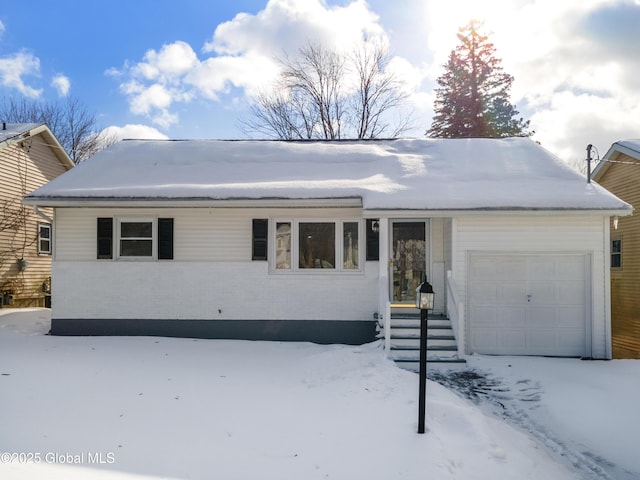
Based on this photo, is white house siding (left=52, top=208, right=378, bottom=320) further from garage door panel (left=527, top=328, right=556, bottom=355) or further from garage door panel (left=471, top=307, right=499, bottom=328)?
garage door panel (left=527, top=328, right=556, bottom=355)

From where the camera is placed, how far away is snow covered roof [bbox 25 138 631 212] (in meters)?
9.20

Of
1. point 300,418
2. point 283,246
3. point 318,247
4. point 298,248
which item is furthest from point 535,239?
point 300,418

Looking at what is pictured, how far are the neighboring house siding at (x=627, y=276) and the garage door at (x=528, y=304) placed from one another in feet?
21.4

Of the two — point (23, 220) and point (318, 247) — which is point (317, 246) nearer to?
point (318, 247)

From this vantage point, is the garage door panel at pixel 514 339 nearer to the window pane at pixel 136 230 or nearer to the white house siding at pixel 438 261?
the white house siding at pixel 438 261

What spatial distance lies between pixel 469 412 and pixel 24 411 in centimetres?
532

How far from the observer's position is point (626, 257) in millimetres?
15000

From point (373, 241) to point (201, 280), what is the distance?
3.96 m

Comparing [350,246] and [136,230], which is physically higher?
[136,230]

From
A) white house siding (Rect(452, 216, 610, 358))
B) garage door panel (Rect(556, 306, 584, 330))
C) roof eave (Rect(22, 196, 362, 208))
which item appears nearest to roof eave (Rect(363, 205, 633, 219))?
white house siding (Rect(452, 216, 610, 358))

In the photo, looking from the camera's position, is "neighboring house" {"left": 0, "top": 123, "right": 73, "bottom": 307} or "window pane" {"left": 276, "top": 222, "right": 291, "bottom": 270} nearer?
"window pane" {"left": 276, "top": 222, "right": 291, "bottom": 270}

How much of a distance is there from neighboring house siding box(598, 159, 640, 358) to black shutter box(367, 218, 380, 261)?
31.0 feet

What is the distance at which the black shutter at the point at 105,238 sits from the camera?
10305 mm

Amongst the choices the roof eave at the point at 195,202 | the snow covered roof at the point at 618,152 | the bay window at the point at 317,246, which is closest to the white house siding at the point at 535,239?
the bay window at the point at 317,246
